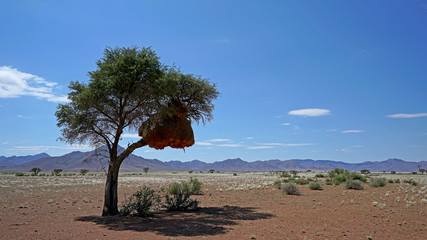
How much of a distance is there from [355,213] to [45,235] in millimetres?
14156

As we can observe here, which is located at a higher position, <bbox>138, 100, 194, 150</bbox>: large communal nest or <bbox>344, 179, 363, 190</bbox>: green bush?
<bbox>138, 100, 194, 150</bbox>: large communal nest

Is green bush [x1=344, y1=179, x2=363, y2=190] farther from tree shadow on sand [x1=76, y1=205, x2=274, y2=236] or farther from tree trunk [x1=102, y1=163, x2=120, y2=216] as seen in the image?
tree trunk [x1=102, y1=163, x2=120, y2=216]

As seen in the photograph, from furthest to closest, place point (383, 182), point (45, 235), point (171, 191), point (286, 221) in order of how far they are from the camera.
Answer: point (383, 182), point (171, 191), point (286, 221), point (45, 235)

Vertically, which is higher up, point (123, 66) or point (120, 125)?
point (123, 66)

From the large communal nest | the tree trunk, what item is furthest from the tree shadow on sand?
the large communal nest

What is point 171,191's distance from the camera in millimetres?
22703

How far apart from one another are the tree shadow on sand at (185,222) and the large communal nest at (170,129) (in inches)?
140

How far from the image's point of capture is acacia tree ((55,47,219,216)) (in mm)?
13570

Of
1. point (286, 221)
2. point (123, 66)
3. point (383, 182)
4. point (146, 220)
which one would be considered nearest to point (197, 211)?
point (146, 220)

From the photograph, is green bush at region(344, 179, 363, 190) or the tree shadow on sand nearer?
the tree shadow on sand

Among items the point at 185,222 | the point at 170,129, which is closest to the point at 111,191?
the point at 185,222

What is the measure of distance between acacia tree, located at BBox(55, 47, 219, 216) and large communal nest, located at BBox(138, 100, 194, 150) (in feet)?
0.39

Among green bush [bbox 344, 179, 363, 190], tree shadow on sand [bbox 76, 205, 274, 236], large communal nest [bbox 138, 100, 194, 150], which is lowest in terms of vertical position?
tree shadow on sand [bbox 76, 205, 274, 236]

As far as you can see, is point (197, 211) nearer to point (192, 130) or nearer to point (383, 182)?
point (192, 130)
